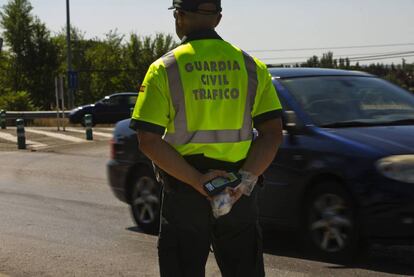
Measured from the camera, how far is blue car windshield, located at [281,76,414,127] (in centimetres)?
635

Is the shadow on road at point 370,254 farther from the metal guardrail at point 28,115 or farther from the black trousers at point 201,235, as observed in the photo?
the metal guardrail at point 28,115

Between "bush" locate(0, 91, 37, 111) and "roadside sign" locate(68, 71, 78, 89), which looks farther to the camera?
"bush" locate(0, 91, 37, 111)

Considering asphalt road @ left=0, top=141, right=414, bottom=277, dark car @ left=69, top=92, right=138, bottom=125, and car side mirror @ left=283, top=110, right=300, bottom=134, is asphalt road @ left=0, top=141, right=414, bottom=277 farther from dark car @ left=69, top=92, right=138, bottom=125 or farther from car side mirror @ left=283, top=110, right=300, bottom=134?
dark car @ left=69, top=92, right=138, bottom=125

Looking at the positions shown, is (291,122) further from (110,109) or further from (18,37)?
(18,37)

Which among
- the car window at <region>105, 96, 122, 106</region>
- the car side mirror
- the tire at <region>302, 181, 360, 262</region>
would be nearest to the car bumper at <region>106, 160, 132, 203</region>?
the car side mirror

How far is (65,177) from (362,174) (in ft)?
25.8

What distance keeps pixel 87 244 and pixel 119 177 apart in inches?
38.0

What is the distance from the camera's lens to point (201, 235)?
9.35ft

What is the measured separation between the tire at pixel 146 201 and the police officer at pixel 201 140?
4179 millimetres

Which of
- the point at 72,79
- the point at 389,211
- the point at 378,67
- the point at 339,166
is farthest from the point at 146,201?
the point at 378,67

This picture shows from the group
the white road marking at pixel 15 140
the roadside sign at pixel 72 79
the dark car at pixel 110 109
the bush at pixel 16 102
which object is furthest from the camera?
the bush at pixel 16 102

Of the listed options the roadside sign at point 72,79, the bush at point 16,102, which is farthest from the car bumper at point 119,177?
the bush at point 16,102

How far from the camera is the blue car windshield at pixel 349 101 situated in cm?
635

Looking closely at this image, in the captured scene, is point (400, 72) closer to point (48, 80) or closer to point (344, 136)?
point (48, 80)
